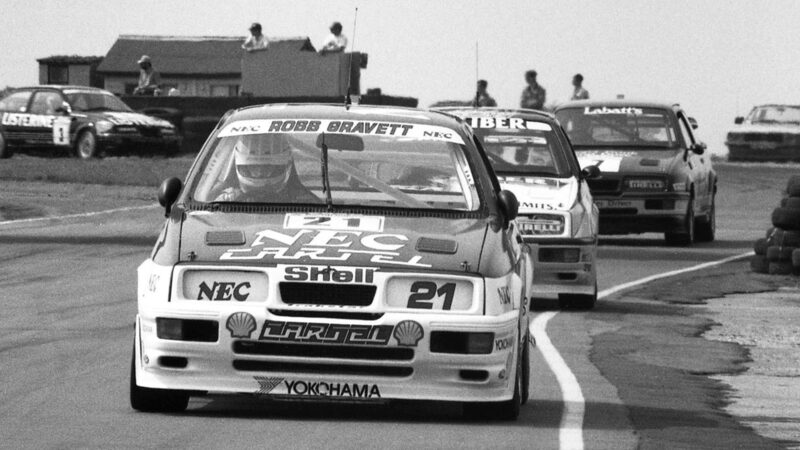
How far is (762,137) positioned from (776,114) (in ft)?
4.56

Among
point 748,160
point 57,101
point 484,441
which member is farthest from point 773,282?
point 748,160

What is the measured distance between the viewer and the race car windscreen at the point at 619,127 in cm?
2203

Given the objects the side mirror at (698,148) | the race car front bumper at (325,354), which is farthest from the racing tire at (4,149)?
the race car front bumper at (325,354)

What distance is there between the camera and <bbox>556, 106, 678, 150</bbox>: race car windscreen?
22.0 meters

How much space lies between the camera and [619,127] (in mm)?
22062

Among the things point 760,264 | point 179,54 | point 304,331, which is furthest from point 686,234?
point 179,54

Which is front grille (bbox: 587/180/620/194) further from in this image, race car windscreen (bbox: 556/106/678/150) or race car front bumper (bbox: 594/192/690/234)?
race car windscreen (bbox: 556/106/678/150)

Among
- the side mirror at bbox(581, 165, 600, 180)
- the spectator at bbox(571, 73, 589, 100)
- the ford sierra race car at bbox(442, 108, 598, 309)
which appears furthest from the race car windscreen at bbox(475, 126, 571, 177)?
the spectator at bbox(571, 73, 589, 100)

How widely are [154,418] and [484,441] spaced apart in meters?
1.43

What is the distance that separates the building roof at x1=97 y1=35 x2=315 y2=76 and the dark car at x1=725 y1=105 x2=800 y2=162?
31.6m

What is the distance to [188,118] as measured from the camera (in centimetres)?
3816

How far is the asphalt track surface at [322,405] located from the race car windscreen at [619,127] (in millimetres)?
6151

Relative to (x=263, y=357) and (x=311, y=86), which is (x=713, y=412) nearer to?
(x=263, y=357)

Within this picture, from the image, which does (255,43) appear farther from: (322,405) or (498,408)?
(498,408)
